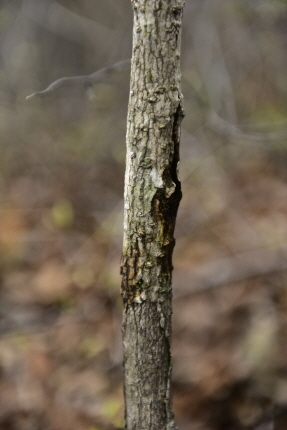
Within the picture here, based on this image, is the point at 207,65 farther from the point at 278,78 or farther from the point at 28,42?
the point at 28,42

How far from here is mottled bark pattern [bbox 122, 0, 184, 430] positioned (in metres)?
0.94

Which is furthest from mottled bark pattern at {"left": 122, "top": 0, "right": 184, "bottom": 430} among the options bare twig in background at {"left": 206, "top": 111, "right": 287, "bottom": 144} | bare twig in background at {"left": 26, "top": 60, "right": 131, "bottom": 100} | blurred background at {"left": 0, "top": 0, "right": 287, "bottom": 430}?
bare twig in background at {"left": 206, "top": 111, "right": 287, "bottom": 144}

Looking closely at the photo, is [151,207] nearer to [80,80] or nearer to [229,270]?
[80,80]

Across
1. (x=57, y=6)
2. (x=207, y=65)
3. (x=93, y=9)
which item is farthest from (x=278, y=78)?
(x=57, y=6)

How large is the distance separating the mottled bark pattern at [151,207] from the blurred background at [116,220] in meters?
0.69

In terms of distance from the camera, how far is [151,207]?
1.06m

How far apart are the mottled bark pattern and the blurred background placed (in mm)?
689

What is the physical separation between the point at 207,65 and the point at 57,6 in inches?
69.8

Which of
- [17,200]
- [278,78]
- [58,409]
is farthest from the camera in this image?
[17,200]

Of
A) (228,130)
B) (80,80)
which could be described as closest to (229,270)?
(228,130)

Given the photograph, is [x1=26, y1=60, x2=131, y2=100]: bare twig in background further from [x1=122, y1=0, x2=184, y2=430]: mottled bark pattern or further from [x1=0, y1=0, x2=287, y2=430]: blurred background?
[x1=0, y1=0, x2=287, y2=430]: blurred background

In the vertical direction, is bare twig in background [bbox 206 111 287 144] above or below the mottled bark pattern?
above

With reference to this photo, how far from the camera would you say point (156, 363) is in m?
1.21

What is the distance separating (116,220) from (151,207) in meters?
2.26
